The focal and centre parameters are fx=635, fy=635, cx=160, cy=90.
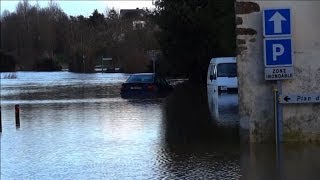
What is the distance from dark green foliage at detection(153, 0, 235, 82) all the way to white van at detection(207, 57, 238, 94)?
5.04 m

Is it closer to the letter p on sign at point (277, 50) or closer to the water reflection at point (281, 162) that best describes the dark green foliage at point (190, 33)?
the letter p on sign at point (277, 50)

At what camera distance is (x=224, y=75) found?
28781 mm

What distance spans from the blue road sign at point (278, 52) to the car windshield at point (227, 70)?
57.4ft

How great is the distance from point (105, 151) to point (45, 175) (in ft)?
8.24

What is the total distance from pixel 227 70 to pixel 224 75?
0.32 metres

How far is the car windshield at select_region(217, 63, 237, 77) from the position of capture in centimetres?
2873

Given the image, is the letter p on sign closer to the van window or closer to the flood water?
the flood water

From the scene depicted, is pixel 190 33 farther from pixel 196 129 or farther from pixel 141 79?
pixel 196 129

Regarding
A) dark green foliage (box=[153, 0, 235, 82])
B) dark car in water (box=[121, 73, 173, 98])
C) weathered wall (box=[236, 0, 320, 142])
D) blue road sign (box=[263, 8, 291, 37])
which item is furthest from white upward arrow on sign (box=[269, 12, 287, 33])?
dark green foliage (box=[153, 0, 235, 82])

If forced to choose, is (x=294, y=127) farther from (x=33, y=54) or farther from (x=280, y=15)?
(x=33, y=54)

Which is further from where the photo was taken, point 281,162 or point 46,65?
point 46,65

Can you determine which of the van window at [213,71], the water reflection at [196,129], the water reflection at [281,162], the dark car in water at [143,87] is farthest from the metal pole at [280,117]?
the dark car in water at [143,87]

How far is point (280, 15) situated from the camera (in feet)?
35.8

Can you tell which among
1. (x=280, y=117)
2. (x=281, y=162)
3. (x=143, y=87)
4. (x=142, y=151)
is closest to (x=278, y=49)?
(x=280, y=117)
